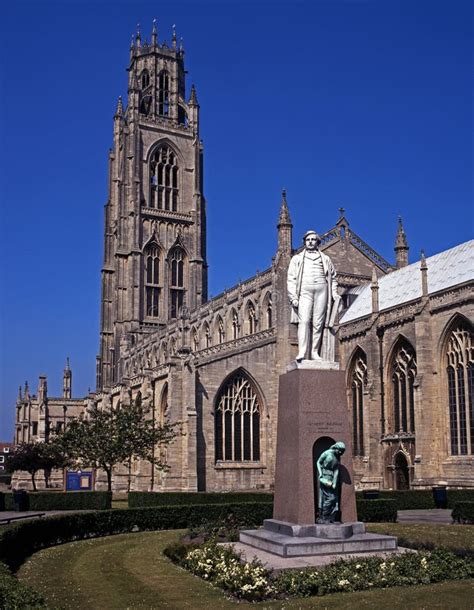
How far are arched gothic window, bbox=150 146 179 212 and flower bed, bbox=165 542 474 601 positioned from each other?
70264 millimetres

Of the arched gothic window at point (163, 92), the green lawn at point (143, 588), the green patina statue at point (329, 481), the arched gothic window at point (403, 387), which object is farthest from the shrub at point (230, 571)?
the arched gothic window at point (163, 92)

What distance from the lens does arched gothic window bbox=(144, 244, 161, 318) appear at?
265ft

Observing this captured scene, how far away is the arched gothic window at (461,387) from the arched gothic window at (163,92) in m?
59.9

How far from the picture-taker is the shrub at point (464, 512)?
25.9 meters

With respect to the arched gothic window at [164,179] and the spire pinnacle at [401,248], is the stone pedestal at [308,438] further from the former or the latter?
the arched gothic window at [164,179]

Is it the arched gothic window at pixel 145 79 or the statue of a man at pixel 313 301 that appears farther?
the arched gothic window at pixel 145 79

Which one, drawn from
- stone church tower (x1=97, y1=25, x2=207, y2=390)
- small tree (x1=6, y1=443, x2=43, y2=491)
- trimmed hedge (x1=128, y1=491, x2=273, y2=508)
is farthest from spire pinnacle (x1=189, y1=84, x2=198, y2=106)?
trimmed hedge (x1=128, y1=491, x2=273, y2=508)

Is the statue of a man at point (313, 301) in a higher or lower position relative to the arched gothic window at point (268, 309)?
lower

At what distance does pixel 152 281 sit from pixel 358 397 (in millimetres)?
38306

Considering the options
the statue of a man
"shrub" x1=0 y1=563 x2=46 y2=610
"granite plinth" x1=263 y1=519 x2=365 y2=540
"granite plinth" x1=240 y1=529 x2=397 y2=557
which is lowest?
"granite plinth" x1=240 y1=529 x2=397 y2=557

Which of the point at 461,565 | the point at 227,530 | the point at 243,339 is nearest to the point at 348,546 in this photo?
the point at 461,565

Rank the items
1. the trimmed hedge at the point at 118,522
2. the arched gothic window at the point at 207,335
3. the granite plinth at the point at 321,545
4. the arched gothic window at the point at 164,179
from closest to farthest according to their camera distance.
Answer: the granite plinth at the point at 321,545 < the trimmed hedge at the point at 118,522 < the arched gothic window at the point at 207,335 < the arched gothic window at the point at 164,179

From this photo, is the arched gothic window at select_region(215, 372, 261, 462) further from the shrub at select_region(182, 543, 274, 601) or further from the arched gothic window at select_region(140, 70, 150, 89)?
the arched gothic window at select_region(140, 70, 150, 89)

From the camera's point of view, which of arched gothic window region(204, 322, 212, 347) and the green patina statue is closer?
the green patina statue
